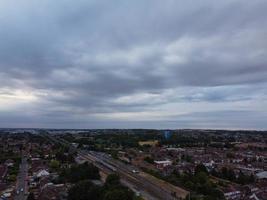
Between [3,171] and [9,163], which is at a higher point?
[9,163]

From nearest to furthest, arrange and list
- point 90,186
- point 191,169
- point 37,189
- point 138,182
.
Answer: point 90,186 < point 37,189 < point 138,182 < point 191,169

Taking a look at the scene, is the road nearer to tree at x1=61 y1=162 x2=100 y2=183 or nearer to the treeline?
tree at x1=61 y1=162 x2=100 y2=183

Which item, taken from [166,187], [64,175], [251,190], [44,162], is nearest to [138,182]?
[166,187]

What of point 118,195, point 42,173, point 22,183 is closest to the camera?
point 118,195

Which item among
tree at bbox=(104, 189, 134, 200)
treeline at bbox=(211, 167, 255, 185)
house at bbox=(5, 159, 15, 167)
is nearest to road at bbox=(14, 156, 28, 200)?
house at bbox=(5, 159, 15, 167)

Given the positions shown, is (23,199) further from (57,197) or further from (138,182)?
(138,182)

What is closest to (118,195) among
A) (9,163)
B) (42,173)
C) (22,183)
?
(22,183)

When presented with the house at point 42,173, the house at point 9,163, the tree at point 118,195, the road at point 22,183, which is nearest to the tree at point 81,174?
the house at point 42,173

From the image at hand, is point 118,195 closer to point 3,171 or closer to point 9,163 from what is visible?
point 3,171
